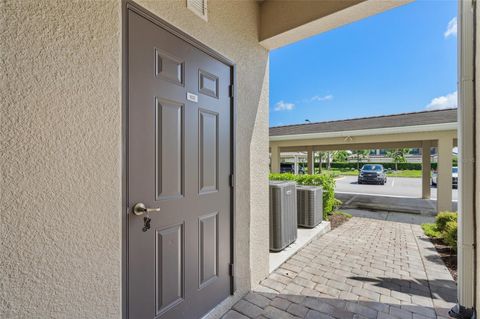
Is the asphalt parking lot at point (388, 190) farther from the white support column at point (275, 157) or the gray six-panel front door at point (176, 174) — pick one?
the gray six-panel front door at point (176, 174)

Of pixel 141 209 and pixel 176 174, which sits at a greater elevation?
pixel 176 174

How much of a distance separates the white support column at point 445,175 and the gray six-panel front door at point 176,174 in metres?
9.01

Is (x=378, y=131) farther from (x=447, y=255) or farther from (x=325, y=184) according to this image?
(x=447, y=255)

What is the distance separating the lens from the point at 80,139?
1313mm

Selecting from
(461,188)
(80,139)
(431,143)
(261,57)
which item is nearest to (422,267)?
(461,188)

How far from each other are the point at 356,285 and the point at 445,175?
24.8ft

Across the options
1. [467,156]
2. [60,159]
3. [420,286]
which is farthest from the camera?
[420,286]

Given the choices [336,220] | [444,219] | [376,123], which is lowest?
[336,220]

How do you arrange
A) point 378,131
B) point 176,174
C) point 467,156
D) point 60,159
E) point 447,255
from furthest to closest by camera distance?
point 378,131 → point 447,255 → point 467,156 → point 176,174 → point 60,159

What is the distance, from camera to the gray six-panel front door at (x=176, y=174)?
1657 mm

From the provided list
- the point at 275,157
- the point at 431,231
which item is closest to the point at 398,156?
the point at 275,157

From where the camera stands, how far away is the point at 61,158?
1.23 m

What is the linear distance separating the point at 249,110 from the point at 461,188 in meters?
2.33

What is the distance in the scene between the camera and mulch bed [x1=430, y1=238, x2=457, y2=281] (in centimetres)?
348
